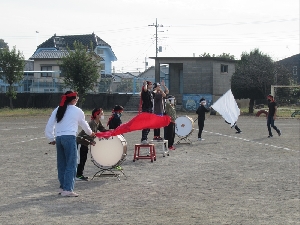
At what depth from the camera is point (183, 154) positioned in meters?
19.8

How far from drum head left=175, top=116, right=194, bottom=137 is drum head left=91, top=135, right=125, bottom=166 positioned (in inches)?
397

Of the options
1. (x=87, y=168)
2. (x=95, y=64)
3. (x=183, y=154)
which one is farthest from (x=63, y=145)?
(x=95, y=64)

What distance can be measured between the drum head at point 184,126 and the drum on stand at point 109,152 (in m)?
10.00

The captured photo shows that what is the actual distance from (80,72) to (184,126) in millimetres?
34985

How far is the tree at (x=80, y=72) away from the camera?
57.8m

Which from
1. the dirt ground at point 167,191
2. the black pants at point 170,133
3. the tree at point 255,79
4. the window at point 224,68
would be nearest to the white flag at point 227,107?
the black pants at point 170,133

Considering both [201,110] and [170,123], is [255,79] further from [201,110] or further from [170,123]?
[170,123]

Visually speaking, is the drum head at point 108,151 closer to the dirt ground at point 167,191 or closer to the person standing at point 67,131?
the dirt ground at point 167,191

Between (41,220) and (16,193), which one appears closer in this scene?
(41,220)

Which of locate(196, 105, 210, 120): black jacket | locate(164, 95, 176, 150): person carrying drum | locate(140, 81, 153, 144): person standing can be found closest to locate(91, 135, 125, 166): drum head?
locate(140, 81, 153, 144): person standing

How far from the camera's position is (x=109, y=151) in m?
13.7

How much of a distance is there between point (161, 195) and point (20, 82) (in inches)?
1987

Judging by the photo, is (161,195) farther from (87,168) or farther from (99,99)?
(99,99)

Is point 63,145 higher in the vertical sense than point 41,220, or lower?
higher
